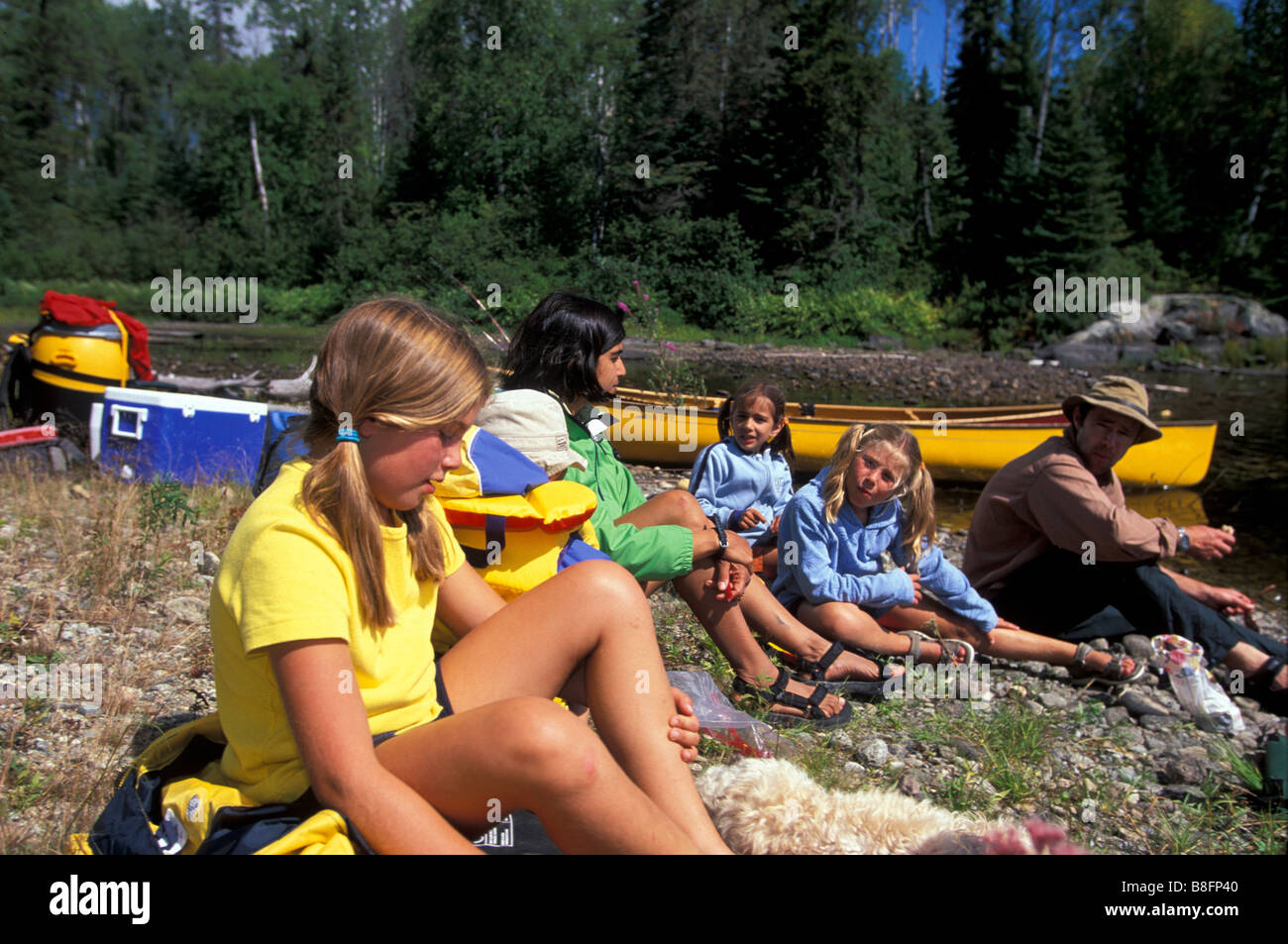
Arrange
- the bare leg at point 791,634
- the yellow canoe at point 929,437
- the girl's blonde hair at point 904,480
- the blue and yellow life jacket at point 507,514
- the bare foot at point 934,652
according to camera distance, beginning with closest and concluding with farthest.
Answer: the blue and yellow life jacket at point 507,514, the bare leg at point 791,634, the girl's blonde hair at point 904,480, the bare foot at point 934,652, the yellow canoe at point 929,437

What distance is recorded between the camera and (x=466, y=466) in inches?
101

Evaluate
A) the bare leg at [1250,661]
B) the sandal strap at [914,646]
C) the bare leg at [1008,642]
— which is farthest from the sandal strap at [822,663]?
the bare leg at [1250,661]

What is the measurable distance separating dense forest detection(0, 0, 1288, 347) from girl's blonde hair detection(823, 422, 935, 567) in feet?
71.3

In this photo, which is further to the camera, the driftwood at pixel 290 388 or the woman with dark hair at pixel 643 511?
the driftwood at pixel 290 388

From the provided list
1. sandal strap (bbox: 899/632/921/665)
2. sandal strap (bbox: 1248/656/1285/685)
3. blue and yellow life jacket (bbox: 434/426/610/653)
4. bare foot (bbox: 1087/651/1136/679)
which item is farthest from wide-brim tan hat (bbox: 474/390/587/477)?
sandal strap (bbox: 1248/656/1285/685)

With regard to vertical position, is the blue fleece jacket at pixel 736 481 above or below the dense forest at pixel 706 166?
below

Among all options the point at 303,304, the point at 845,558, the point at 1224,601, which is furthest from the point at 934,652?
the point at 303,304

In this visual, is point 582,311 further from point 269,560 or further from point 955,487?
point 955,487

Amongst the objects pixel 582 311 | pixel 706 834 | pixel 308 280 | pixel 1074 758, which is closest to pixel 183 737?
pixel 706 834

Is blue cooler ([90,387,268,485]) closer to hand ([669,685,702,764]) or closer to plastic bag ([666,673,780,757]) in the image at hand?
plastic bag ([666,673,780,757])

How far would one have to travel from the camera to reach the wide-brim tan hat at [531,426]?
3027mm

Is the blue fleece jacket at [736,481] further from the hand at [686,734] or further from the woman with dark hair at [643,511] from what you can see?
the hand at [686,734]

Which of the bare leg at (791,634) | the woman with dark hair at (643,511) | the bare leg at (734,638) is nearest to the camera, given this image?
the woman with dark hair at (643,511)

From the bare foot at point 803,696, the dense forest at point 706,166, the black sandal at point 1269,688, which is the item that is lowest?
the black sandal at point 1269,688
